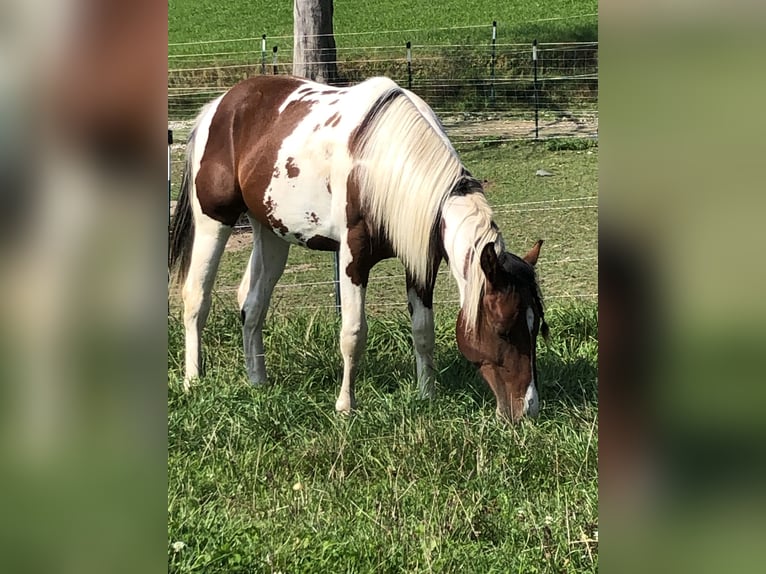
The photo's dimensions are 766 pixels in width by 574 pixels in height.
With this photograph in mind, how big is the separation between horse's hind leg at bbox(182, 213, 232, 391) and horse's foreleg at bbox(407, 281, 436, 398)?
44.6 inches

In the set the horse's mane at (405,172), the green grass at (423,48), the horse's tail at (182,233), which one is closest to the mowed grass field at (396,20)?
the green grass at (423,48)

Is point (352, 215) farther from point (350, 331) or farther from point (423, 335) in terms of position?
point (423, 335)

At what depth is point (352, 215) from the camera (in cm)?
359

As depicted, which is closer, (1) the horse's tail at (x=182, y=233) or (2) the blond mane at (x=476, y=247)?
(2) the blond mane at (x=476, y=247)

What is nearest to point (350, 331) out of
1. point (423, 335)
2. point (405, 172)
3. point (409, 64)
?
point (423, 335)

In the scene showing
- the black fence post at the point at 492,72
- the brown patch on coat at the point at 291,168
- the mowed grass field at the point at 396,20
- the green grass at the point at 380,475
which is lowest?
the green grass at the point at 380,475

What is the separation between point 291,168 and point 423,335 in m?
1.06

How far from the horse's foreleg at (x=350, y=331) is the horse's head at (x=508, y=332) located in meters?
0.54

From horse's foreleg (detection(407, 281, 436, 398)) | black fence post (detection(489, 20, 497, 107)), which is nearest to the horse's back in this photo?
horse's foreleg (detection(407, 281, 436, 398))

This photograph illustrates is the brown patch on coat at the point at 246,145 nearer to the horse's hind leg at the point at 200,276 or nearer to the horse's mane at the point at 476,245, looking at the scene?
the horse's hind leg at the point at 200,276

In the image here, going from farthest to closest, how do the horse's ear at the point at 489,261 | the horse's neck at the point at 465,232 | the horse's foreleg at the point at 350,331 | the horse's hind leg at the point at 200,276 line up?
the horse's hind leg at the point at 200,276, the horse's foreleg at the point at 350,331, the horse's neck at the point at 465,232, the horse's ear at the point at 489,261

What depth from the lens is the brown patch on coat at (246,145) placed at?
381 centimetres
